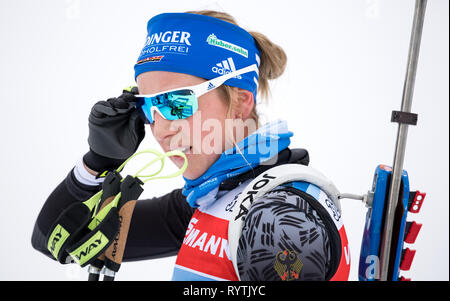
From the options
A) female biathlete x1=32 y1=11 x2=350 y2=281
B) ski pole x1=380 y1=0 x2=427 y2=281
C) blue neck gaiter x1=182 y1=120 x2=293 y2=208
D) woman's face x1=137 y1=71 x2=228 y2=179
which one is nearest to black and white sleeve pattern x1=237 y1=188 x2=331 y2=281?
female biathlete x1=32 y1=11 x2=350 y2=281

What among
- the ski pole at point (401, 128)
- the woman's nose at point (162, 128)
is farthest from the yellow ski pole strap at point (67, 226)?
the ski pole at point (401, 128)

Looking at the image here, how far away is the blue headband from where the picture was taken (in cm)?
118

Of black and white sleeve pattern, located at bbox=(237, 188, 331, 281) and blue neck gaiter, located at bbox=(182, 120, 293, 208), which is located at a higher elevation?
blue neck gaiter, located at bbox=(182, 120, 293, 208)

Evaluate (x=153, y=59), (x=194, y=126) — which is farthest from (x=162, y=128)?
(x=153, y=59)

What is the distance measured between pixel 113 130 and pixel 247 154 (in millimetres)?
586

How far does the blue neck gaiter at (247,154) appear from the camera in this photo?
1142mm

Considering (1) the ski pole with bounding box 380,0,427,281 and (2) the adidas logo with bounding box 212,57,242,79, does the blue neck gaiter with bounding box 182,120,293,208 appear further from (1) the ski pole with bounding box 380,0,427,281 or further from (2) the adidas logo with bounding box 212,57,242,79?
(1) the ski pole with bounding box 380,0,427,281

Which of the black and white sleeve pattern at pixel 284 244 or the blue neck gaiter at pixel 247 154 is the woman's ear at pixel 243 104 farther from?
the black and white sleeve pattern at pixel 284 244

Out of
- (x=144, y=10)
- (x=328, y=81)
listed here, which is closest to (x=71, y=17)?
(x=144, y=10)

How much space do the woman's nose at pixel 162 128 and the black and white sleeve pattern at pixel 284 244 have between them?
0.46m

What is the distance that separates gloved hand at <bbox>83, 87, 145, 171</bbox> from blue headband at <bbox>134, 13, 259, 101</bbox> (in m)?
0.19
